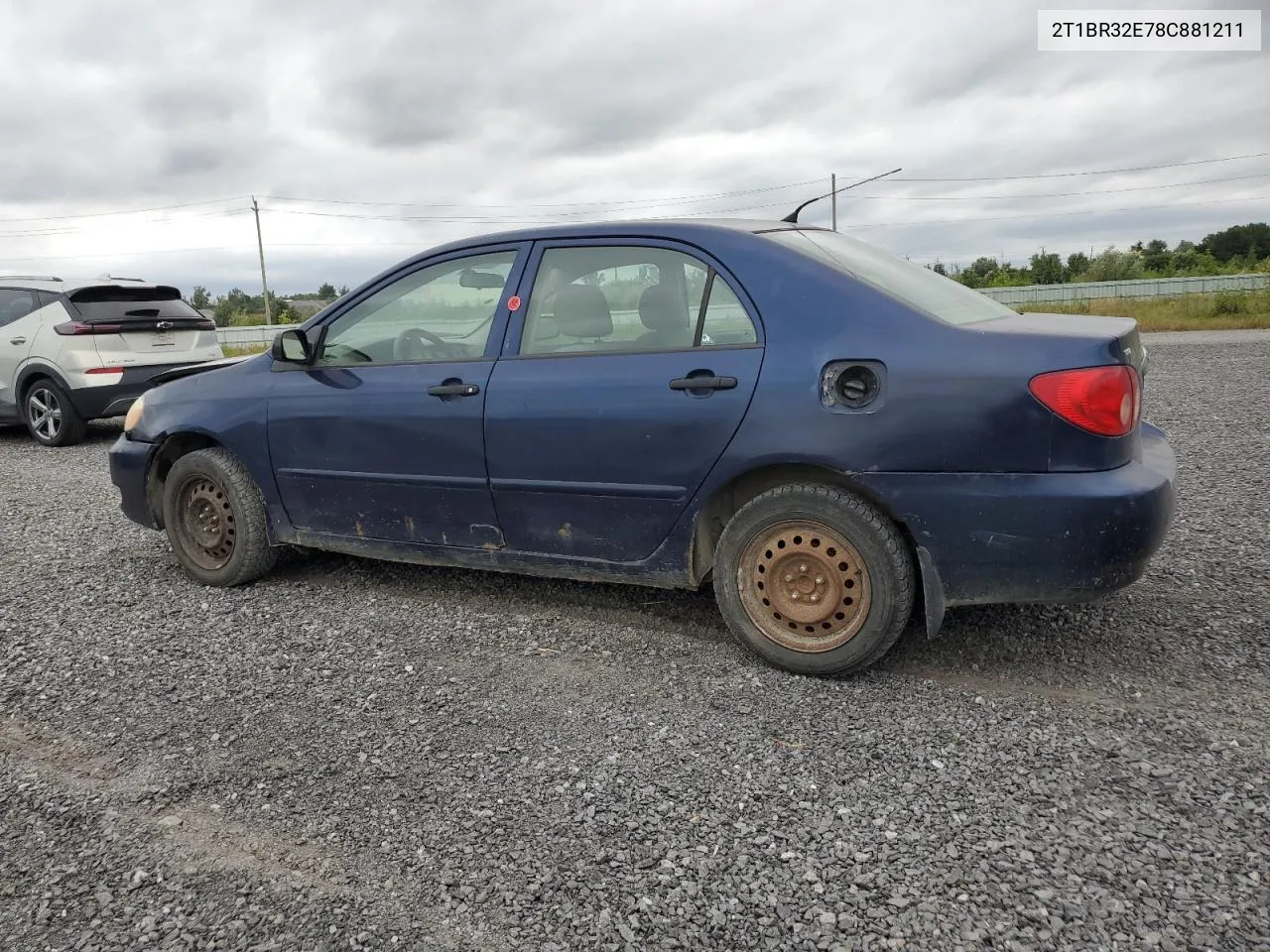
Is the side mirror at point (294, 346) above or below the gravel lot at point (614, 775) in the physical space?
above

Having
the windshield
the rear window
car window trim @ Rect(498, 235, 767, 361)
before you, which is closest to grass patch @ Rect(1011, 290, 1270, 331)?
the rear window

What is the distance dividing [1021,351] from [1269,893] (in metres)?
1.62

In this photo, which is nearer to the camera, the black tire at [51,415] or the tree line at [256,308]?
the black tire at [51,415]

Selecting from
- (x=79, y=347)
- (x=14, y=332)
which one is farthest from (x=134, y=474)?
(x=14, y=332)

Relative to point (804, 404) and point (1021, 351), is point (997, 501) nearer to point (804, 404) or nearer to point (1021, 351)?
point (1021, 351)

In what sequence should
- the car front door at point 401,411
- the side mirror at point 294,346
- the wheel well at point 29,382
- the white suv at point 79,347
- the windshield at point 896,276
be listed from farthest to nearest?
1. the wheel well at point 29,382
2. the white suv at point 79,347
3. the side mirror at point 294,346
4. the car front door at point 401,411
5. the windshield at point 896,276

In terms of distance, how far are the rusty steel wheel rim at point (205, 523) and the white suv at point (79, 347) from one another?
5749 millimetres

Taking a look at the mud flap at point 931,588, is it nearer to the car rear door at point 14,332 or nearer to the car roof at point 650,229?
the car roof at point 650,229

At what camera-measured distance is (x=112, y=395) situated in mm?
9797

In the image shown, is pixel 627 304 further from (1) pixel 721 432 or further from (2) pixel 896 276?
(2) pixel 896 276

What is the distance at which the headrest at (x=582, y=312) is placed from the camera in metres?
3.79

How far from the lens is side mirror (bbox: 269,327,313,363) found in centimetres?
434

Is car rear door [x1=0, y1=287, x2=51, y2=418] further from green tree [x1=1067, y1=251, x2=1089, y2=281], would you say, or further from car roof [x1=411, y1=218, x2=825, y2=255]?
green tree [x1=1067, y1=251, x2=1089, y2=281]

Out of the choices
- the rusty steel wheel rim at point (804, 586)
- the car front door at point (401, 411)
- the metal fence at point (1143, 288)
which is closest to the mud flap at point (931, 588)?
the rusty steel wheel rim at point (804, 586)
